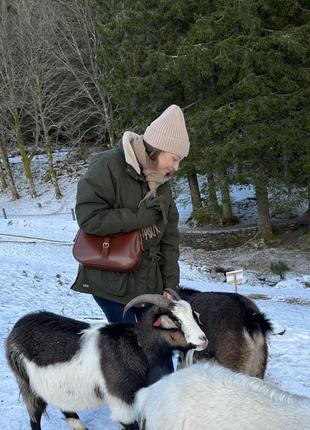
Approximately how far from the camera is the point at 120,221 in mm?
3365

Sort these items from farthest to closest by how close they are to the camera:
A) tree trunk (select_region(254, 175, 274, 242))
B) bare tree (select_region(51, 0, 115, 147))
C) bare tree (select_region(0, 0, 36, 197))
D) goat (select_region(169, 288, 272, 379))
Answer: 1. bare tree (select_region(0, 0, 36, 197))
2. bare tree (select_region(51, 0, 115, 147))
3. tree trunk (select_region(254, 175, 274, 242))
4. goat (select_region(169, 288, 272, 379))

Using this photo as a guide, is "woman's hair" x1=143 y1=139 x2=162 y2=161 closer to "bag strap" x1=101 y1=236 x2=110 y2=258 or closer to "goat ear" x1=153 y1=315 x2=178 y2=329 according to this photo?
"bag strap" x1=101 y1=236 x2=110 y2=258

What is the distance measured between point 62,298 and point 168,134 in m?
7.18

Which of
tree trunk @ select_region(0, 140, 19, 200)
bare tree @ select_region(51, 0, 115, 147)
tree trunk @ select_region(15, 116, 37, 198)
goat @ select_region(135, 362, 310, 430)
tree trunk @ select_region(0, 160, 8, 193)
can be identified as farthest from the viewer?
tree trunk @ select_region(0, 160, 8, 193)

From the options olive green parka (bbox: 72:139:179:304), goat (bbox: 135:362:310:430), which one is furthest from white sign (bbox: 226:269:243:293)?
goat (bbox: 135:362:310:430)

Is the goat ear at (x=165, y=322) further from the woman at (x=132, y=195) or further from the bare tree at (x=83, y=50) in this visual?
the bare tree at (x=83, y=50)

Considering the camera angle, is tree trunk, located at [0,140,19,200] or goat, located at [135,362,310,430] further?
tree trunk, located at [0,140,19,200]

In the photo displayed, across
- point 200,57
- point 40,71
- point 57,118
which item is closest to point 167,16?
point 200,57

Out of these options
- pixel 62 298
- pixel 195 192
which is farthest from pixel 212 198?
pixel 62 298

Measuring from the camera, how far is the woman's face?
334 centimetres

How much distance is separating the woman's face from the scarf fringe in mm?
423

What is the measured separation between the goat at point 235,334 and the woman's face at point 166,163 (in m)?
1.33

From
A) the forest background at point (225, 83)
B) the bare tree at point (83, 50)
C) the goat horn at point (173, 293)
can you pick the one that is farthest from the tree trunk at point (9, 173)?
the goat horn at point (173, 293)

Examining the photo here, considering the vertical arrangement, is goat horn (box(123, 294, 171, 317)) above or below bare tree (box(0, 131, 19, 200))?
above
